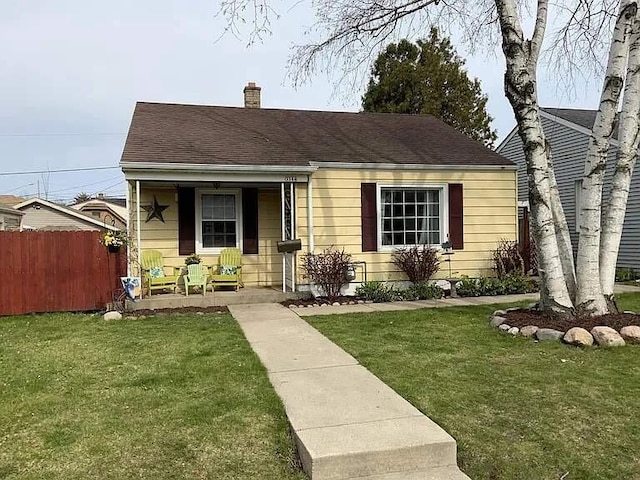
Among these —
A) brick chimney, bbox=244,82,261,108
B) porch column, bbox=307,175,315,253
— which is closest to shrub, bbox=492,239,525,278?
porch column, bbox=307,175,315,253

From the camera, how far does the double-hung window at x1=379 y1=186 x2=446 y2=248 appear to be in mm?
10711

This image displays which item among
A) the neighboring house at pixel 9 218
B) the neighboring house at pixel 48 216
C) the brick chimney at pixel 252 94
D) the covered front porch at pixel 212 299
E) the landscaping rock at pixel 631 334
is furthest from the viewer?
the neighboring house at pixel 48 216

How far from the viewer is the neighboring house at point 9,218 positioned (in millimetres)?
17641

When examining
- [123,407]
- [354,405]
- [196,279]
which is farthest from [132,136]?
[354,405]

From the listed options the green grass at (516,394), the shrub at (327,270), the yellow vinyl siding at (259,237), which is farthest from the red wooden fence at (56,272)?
the green grass at (516,394)

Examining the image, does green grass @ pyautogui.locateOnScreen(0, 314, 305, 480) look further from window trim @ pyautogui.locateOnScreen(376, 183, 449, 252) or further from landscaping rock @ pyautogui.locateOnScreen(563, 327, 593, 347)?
window trim @ pyautogui.locateOnScreen(376, 183, 449, 252)

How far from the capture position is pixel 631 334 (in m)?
5.95

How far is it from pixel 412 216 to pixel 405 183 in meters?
0.73

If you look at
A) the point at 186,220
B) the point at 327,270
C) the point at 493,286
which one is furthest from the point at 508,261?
the point at 186,220

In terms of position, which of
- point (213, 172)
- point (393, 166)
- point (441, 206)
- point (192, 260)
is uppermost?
point (393, 166)

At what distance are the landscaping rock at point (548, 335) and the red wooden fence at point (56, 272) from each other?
23.4ft

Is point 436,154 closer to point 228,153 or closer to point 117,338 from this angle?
point 228,153

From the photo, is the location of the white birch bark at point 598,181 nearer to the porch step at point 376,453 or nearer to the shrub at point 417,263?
the shrub at point 417,263

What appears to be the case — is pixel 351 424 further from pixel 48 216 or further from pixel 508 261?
pixel 48 216
